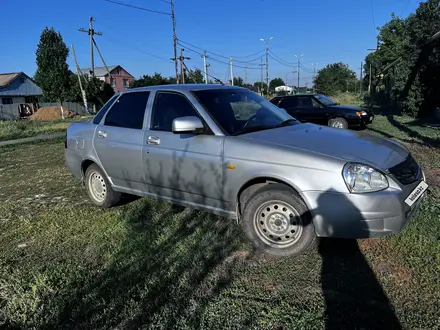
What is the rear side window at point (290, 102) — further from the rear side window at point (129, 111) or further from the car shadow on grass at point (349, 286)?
the car shadow on grass at point (349, 286)

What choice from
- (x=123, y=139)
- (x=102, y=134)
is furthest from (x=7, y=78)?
(x=123, y=139)

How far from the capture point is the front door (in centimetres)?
388

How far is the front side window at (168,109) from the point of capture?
429 cm

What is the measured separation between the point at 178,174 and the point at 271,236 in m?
1.28

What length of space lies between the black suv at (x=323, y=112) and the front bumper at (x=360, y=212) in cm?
978

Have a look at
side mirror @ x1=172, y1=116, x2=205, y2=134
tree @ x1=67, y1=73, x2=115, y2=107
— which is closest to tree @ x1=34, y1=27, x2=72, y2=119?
tree @ x1=67, y1=73, x2=115, y2=107

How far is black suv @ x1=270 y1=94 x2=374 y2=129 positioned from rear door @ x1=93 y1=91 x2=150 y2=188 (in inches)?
344

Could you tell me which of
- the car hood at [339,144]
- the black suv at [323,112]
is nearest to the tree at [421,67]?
the black suv at [323,112]

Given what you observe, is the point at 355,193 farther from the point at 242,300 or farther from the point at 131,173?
the point at 131,173

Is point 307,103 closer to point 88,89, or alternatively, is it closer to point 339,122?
point 339,122

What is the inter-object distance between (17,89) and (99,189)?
57143 millimetres

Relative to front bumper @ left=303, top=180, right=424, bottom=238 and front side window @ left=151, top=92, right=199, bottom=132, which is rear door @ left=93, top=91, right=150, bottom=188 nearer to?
front side window @ left=151, top=92, right=199, bottom=132

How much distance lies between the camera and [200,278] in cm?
325

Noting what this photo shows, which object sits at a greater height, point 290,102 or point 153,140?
point 153,140
